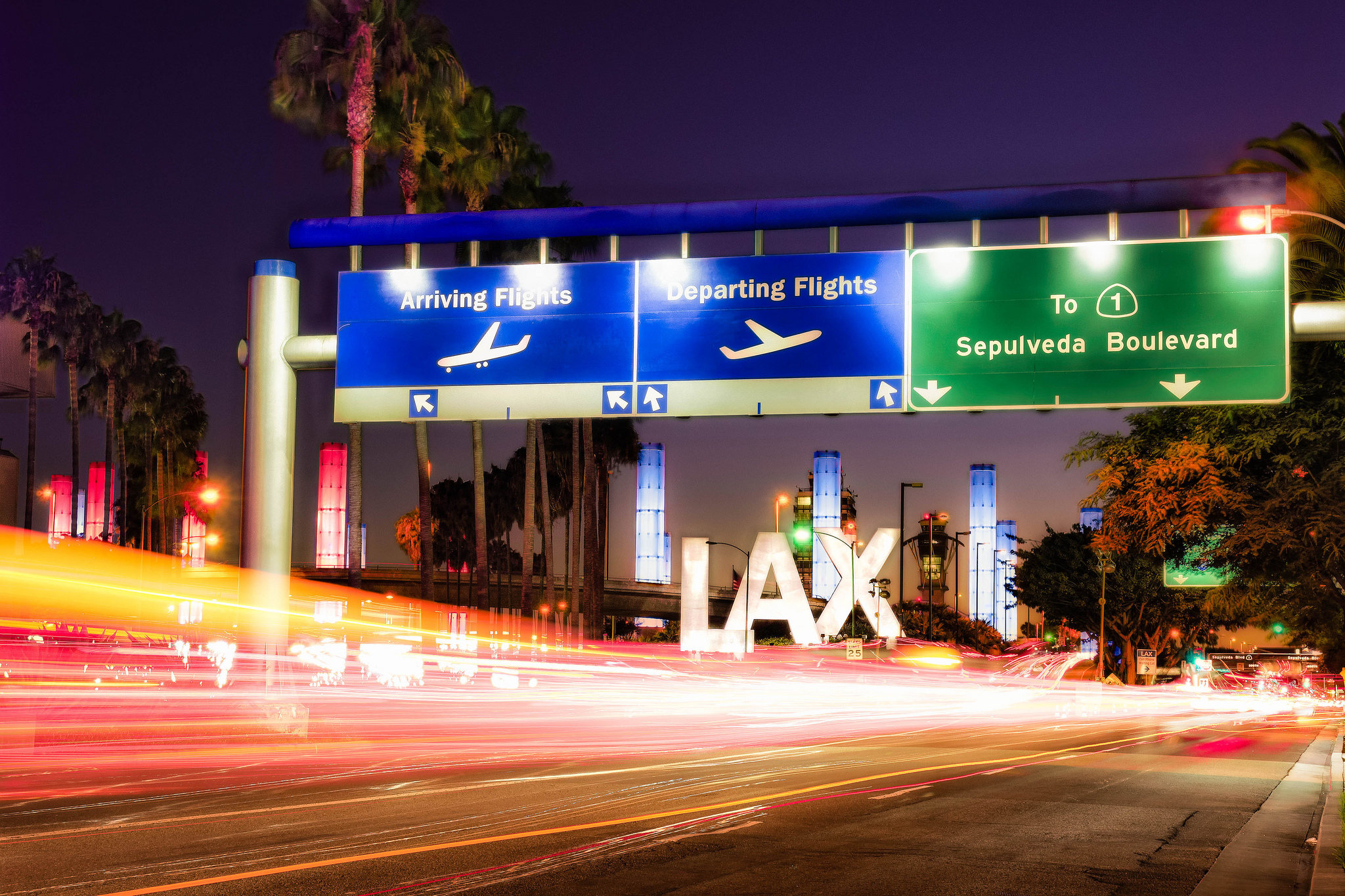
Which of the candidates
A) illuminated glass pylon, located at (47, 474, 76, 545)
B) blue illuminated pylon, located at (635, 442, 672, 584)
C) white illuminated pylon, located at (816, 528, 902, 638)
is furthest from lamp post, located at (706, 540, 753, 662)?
illuminated glass pylon, located at (47, 474, 76, 545)

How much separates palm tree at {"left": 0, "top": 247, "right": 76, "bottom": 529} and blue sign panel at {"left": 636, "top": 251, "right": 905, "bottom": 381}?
180 feet

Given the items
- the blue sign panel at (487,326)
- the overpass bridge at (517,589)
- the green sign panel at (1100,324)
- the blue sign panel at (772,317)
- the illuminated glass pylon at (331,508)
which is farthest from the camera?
the illuminated glass pylon at (331,508)

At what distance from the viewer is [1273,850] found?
12.4 m

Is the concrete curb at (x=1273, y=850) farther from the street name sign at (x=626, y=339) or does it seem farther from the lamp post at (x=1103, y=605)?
the lamp post at (x=1103, y=605)

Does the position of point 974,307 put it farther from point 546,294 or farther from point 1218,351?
point 546,294

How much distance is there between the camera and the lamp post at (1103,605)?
73938 mm

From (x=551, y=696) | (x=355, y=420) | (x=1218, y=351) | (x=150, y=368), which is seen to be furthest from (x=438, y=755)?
(x=150, y=368)

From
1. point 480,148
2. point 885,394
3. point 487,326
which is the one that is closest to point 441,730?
point 487,326

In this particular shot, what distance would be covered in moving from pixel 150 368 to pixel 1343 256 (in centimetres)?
6696

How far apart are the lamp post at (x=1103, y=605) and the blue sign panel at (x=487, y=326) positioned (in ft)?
199

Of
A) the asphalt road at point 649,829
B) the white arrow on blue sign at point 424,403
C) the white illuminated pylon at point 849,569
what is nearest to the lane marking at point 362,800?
the asphalt road at point 649,829

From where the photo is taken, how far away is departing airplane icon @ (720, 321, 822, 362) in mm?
16688

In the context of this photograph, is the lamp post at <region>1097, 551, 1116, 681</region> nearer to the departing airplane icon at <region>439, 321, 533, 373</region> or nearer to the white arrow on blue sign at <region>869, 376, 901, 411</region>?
the white arrow on blue sign at <region>869, 376, 901, 411</region>

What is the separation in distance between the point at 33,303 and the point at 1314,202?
58.6 metres
